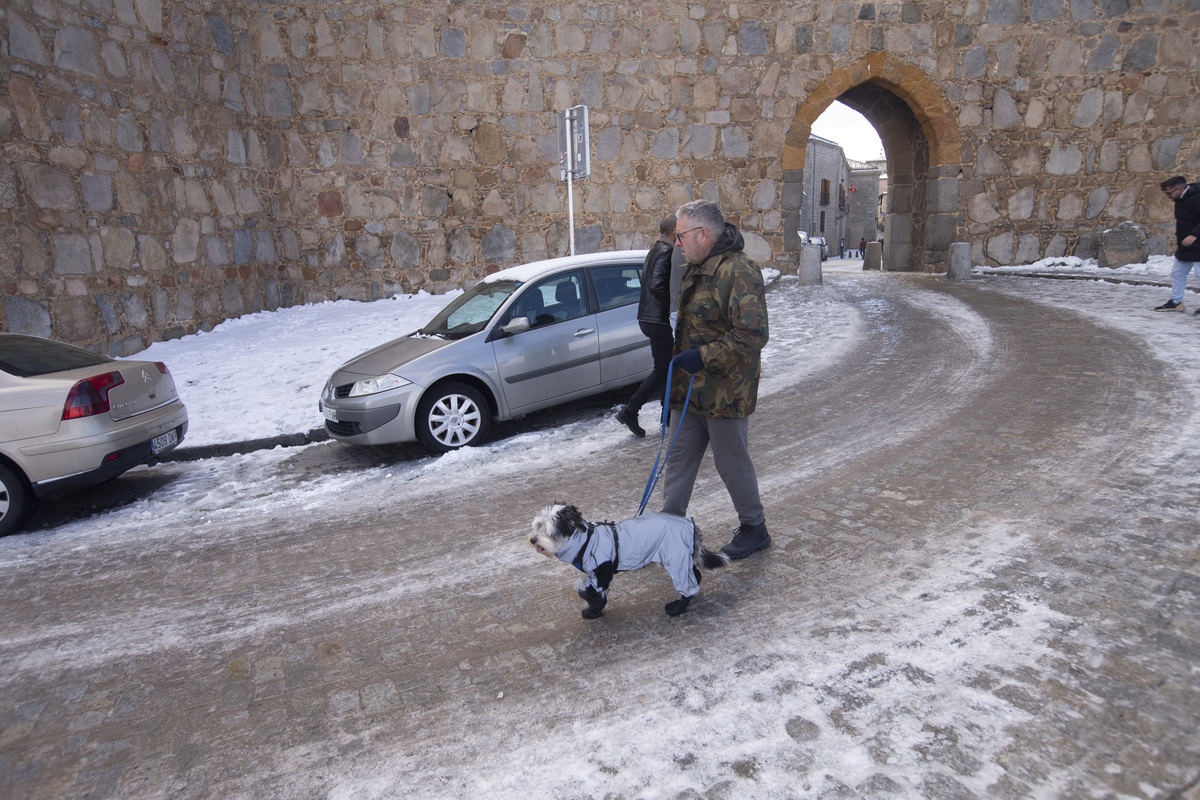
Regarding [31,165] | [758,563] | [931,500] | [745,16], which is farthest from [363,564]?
[745,16]

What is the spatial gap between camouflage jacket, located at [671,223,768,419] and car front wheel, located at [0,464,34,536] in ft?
16.3

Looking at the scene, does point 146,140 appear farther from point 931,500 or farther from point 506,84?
point 931,500

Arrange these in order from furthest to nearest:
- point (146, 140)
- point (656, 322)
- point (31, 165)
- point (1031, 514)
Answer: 1. point (146, 140)
2. point (31, 165)
3. point (656, 322)
4. point (1031, 514)

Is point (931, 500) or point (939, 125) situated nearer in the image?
point (931, 500)

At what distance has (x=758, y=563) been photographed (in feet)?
12.7

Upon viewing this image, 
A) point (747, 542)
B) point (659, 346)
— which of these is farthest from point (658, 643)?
point (659, 346)

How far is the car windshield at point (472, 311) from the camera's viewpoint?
7098 millimetres

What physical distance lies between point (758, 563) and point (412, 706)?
6.23ft

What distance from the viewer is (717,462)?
12.7ft

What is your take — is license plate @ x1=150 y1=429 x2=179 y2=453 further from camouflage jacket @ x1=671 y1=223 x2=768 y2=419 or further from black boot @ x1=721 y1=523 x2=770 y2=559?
→ black boot @ x1=721 y1=523 x2=770 y2=559

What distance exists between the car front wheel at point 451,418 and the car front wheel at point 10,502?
9.49 ft

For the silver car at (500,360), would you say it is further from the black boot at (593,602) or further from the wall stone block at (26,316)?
the wall stone block at (26,316)

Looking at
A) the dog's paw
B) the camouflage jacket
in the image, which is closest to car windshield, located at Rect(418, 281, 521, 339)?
the camouflage jacket

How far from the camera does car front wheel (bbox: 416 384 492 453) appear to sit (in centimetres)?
652
